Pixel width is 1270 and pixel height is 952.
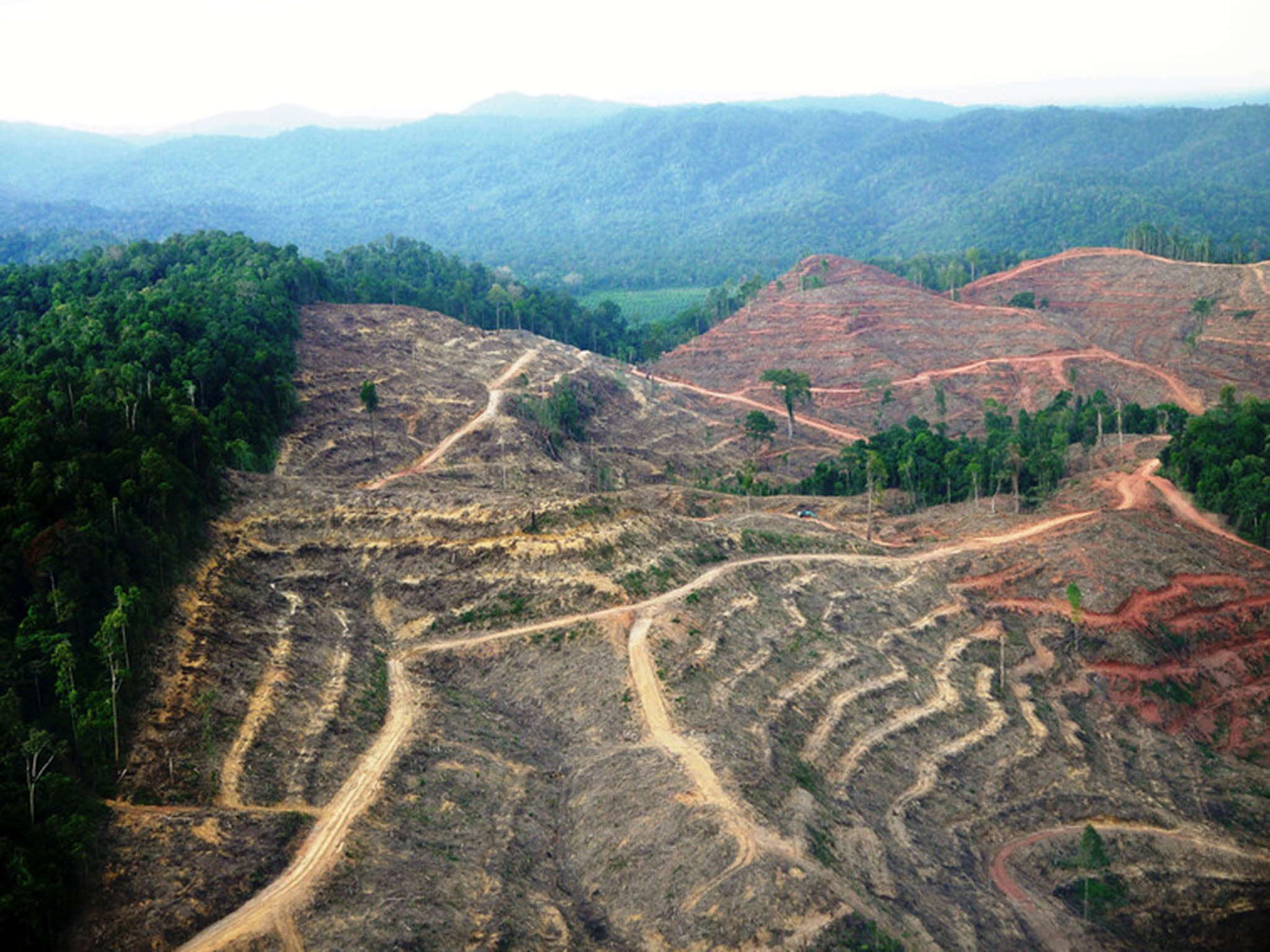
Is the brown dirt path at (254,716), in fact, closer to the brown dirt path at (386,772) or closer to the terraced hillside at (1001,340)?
the brown dirt path at (386,772)

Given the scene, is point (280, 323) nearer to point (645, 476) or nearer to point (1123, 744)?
point (645, 476)

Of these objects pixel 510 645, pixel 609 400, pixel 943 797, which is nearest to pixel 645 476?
pixel 609 400

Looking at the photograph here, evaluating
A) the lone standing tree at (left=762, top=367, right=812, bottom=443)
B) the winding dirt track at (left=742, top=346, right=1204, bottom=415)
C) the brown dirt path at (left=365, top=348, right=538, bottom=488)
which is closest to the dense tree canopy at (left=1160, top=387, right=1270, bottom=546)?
the lone standing tree at (left=762, top=367, right=812, bottom=443)

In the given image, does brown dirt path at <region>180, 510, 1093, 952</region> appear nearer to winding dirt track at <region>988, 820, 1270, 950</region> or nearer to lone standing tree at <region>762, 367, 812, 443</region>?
winding dirt track at <region>988, 820, 1270, 950</region>

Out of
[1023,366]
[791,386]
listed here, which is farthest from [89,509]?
[1023,366]

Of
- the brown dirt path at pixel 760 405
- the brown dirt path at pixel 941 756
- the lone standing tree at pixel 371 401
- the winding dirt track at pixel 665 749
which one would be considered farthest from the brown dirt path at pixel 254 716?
the brown dirt path at pixel 760 405
